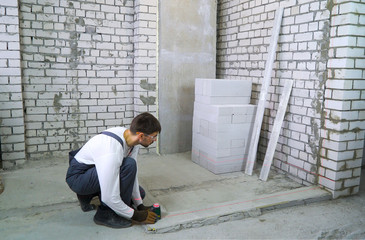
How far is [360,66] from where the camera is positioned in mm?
3344

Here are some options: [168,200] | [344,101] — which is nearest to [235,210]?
[168,200]

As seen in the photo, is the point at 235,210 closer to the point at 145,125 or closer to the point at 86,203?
the point at 145,125

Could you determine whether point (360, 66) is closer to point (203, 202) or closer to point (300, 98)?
point (300, 98)

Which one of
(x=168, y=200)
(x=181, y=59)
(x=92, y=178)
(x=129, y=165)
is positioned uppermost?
(x=181, y=59)

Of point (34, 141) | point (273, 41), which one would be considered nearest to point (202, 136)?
point (273, 41)

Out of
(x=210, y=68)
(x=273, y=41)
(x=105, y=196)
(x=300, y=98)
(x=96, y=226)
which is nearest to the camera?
(x=105, y=196)

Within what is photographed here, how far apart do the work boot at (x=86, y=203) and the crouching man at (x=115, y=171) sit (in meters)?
0.16

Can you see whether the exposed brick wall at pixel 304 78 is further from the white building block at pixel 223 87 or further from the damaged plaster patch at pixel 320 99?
the white building block at pixel 223 87

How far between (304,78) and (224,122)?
1098mm

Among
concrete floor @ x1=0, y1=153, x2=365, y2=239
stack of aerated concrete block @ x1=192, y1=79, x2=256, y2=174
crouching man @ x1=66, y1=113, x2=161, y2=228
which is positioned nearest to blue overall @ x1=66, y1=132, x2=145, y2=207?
crouching man @ x1=66, y1=113, x2=161, y2=228

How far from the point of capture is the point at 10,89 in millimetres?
4113

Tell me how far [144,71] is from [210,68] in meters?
1.11

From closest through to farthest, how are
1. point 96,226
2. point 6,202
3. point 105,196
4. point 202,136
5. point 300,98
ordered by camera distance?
point 105,196 < point 96,226 < point 6,202 < point 300,98 < point 202,136

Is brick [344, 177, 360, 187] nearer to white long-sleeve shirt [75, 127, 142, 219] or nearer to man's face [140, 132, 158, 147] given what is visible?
man's face [140, 132, 158, 147]
